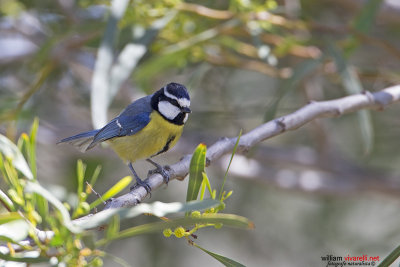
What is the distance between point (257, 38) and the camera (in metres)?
1.71

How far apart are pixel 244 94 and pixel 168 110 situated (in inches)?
43.9

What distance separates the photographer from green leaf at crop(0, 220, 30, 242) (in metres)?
0.60

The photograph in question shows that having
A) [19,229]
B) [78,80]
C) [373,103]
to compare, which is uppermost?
[78,80]

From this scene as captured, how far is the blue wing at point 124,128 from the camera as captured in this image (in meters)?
1.66

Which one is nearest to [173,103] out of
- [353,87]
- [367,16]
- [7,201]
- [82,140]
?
[82,140]

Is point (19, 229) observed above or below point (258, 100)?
below

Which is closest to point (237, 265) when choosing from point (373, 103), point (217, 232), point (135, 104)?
point (373, 103)

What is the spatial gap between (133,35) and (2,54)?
1158 millimetres

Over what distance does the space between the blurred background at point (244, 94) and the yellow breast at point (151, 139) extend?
206mm

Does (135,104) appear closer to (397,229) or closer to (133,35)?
(133,35)

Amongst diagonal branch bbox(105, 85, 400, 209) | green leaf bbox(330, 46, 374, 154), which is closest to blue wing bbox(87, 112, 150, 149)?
diagonal branch bbox(105, 85, 400, 209)

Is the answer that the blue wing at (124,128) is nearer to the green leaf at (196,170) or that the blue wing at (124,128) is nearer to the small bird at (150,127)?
the small bird at (150,127)

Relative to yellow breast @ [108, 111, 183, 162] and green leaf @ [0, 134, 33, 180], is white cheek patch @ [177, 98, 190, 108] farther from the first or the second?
green leaf @ [0, 134, 33, 180]

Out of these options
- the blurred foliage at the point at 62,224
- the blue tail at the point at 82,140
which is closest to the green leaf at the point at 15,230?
the blurred foliage at the point at 62,224
